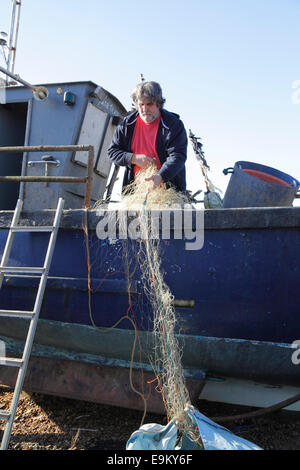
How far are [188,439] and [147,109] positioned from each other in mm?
2681

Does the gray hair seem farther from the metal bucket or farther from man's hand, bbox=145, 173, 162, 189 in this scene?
the metal bucket

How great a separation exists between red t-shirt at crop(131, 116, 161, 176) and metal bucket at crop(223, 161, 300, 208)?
723 millimetres

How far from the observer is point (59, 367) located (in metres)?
3.44

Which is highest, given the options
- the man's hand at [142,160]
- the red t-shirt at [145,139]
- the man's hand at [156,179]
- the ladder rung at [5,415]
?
the red t-shirt at [145,139]

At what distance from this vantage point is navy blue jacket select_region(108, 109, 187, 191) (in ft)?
11.0

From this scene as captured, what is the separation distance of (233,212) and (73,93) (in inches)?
112

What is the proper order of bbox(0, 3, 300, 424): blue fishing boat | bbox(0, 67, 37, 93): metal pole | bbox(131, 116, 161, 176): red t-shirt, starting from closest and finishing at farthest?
bbox(0, 3, 300, 424): blue fishing boat
bbox(131, 116, 161, 176): red t-shirt
bbox(0, 67, 37, 93): metal pole

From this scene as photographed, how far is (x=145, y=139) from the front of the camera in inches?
144

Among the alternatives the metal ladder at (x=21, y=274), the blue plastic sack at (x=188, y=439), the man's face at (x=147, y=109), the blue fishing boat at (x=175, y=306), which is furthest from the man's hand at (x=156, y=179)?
the blue plastic sack at (x=188, y=439)

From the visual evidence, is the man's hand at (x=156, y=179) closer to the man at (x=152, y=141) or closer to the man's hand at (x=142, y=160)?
the man at (x=152, y=141)

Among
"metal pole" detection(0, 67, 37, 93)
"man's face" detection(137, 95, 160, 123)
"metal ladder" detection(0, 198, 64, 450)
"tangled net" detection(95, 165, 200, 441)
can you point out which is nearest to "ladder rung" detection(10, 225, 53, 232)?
"metal ladder" detection(0, 198, 64, 450)

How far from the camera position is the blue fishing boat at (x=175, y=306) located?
283 cm

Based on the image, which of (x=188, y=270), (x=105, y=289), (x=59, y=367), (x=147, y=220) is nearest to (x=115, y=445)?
(x=59, y=367)

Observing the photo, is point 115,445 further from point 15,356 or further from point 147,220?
point 147,220
